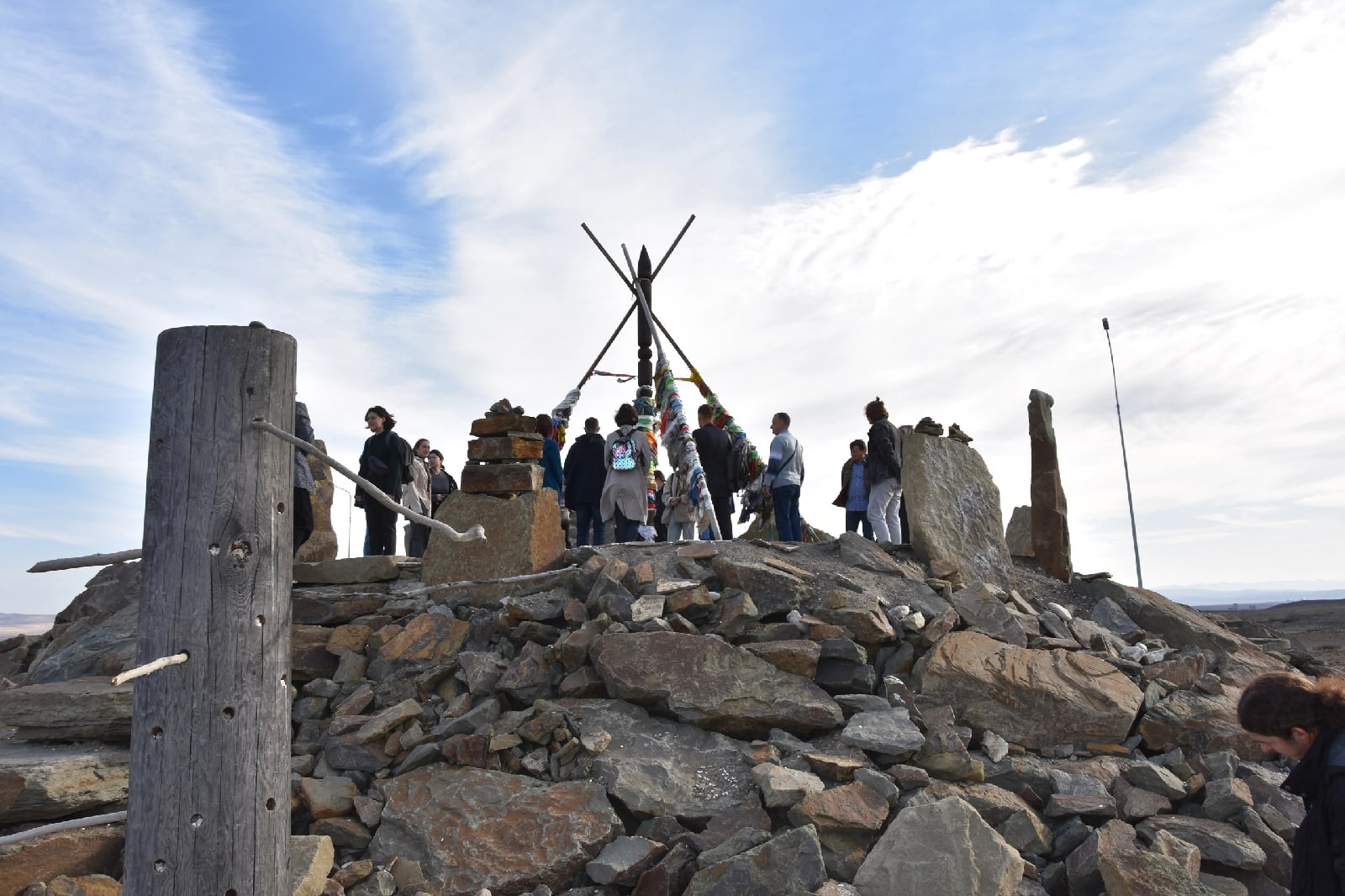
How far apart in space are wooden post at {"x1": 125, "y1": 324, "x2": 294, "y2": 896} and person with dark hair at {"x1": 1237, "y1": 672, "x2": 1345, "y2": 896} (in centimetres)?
357

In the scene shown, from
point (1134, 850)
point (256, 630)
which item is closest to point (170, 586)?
point (256, 630)

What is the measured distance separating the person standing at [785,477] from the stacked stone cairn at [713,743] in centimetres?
190

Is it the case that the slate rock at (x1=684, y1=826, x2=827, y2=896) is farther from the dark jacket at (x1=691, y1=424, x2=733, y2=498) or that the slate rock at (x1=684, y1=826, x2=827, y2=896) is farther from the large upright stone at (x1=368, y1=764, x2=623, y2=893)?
the dark jacket at (x1=691, y1=424, x2=733, y2=498)

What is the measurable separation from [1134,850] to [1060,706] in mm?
1598

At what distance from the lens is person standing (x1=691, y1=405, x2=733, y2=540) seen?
1176 centimetres

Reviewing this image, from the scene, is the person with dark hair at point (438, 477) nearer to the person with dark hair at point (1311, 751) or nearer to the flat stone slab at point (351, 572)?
the flat stone slab at point (351, 572)

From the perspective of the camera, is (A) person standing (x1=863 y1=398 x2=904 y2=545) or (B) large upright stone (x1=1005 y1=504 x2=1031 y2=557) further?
(B) large upright stone (x1=1005 y1=504 x2=1031 y2=557)

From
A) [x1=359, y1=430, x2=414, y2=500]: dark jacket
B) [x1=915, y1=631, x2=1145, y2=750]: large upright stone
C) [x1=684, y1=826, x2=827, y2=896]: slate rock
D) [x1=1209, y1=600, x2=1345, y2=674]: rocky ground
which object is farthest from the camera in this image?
[x1=1209, y1=600, x2=1345, y2=674]: rocky ground

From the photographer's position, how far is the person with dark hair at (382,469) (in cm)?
1016

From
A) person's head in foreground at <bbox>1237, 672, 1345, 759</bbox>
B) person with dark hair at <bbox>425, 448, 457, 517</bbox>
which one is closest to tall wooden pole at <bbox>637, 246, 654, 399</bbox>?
person with dark hair at <bbox>425, 448, 457, 517</bbox>

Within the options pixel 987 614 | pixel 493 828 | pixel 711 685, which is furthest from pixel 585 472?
pixel 493 828

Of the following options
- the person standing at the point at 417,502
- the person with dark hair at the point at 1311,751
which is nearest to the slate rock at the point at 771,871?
the person with dark hair at the point at 1311,751

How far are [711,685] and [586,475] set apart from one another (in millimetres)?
4248

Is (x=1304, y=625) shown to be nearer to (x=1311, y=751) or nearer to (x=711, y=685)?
(x=711, y=685)
